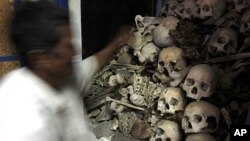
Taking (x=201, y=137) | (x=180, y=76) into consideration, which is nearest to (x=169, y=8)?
(x=180, y=76)

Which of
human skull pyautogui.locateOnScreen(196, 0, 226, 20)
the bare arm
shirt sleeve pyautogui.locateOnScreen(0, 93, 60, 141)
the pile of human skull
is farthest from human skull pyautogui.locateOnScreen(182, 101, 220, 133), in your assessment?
shirt sleeve pyautogui.locateOnScreen(0, 93, 60, 141)

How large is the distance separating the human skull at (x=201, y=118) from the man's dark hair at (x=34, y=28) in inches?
62.0

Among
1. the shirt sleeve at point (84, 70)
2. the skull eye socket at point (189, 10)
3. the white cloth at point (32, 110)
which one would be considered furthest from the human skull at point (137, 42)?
the white cloth at point (32, 110)

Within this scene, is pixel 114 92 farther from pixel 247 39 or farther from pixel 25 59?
pixel 25 59

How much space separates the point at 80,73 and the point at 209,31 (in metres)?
1.84

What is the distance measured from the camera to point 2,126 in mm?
951

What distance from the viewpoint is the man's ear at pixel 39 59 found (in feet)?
3.23

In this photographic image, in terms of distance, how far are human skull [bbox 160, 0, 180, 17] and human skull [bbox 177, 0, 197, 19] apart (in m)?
0.05

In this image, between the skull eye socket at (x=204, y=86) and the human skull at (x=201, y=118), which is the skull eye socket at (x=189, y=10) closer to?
the skull eye socket at (x=204, y=86)

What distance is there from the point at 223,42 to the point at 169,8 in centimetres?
67

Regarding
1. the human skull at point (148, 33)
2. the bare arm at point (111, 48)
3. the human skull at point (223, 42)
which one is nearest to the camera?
the bare arm at point (111, 48)

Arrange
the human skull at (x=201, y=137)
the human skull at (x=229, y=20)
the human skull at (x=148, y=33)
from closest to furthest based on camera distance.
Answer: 1. the human skull at (x=201, y=137)
2. the human skull at (x=229, y=20)
3. the human skull at (x=148, y=33)

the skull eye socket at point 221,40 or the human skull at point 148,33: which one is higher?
the human skull at point 148,33

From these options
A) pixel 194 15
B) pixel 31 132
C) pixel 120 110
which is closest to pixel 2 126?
pixel 31 132
